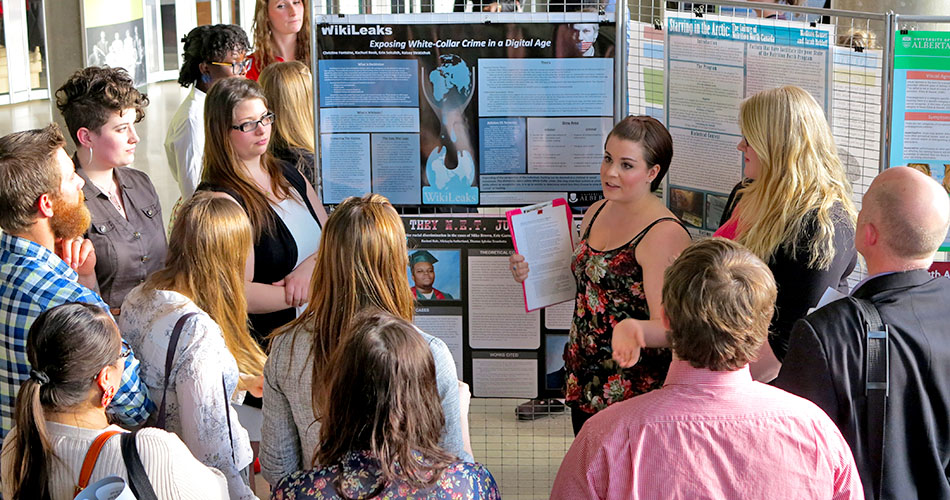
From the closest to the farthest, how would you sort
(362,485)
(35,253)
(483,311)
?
(362,485) < (35,253) < (483,311)

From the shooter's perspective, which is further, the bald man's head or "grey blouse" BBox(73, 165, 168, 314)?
"grey blouse" BBox(73, 165, 168, 314)

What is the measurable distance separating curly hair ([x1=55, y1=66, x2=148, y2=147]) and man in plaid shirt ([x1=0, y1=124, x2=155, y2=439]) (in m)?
0.66

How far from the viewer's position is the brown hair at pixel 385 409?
1.77m

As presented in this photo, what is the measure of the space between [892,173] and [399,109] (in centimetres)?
178

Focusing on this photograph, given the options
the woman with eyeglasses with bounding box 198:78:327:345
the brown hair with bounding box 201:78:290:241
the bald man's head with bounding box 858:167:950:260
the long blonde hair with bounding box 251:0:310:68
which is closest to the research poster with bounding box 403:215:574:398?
the woman with eyeglasses with bounding box 198:78:327:345

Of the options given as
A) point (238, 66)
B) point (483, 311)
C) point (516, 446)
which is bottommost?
point (516, 446)

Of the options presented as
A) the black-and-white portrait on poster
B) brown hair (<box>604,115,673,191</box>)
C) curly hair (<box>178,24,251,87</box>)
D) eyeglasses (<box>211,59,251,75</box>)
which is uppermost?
the black-and-white portrait on poster

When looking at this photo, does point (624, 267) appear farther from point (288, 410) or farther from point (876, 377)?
point (288, 410)

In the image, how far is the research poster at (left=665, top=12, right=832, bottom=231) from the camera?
10.3 ft

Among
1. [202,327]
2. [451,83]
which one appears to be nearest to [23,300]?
[202,327]

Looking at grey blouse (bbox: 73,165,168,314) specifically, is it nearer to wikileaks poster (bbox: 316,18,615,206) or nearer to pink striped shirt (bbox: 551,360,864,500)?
wikileaks poster (bbox: 316,18,615,206)

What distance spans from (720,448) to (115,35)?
9.34 metres

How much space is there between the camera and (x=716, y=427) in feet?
5.98

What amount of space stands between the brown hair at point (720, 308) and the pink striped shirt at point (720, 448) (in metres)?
0.04
